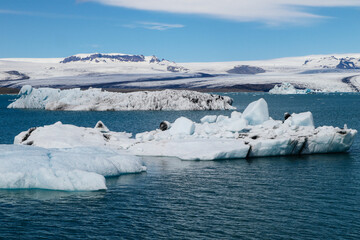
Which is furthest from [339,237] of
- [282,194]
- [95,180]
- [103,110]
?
[103,110]

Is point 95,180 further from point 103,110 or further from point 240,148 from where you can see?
point 103,110

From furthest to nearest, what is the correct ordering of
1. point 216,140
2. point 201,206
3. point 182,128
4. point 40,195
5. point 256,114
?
point 256,114 → point 182,128 → point 216,140 → point 40,195 → point 201,206

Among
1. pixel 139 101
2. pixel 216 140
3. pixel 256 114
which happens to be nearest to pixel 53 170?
pixel 216 140

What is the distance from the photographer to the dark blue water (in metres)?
15.8

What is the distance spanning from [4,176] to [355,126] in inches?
1549

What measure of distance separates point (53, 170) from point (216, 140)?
477 inches

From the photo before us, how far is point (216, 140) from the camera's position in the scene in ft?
99.7

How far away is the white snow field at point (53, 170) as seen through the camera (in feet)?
68.6

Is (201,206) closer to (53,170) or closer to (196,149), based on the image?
(53,170)

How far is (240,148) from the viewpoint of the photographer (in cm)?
2925

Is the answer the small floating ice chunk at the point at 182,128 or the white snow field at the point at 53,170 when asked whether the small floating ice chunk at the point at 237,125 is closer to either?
the small floating ice chunk at the point at 182,128

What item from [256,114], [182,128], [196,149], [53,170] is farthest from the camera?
[256,114]

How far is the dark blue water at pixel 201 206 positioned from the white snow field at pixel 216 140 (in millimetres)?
2988

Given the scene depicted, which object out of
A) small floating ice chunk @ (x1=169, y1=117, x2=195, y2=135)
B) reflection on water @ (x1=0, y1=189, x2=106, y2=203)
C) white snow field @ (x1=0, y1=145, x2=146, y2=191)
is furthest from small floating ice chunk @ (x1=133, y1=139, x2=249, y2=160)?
reflection on water @ (x1=0, y1=189, x2=106, y2=203)
